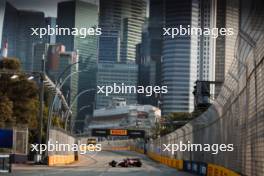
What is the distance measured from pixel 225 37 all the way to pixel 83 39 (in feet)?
41.8

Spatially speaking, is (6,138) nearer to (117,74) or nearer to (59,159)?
(117,74)

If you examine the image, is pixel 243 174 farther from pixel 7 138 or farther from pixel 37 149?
pixel 37 149

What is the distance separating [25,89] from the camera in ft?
223

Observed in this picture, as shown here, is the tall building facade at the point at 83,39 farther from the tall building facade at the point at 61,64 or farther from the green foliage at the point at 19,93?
the green foliage at the point at 19,93

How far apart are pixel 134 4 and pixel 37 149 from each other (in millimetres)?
37822

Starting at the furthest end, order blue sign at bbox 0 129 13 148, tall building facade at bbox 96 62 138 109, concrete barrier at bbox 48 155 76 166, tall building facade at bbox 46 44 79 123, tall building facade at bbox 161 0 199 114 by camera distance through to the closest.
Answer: concrete barrier at bbox 48 155 76 166 < tall building facade at bbox 96 62 138 109 < tall building facade at bbox 46 44 79 123 < blue sign at bbox 0 129 13 148 < tall building facade at bbox 161 0 199 114

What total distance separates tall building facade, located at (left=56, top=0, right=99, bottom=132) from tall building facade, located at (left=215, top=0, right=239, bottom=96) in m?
4.14

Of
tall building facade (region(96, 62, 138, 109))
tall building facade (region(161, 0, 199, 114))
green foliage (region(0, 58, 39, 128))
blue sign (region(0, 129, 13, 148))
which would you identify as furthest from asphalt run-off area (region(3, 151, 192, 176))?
green foliage (region(0, 58, 39, 128))

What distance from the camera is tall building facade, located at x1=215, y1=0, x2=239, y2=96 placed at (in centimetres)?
2080

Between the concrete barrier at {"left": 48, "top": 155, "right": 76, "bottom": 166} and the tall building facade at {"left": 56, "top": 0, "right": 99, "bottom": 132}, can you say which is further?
the concrete barrier at {"left": 48, "top": 155, "right": 76, "bottom": 166}

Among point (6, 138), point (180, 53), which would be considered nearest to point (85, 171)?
point (6, 138)

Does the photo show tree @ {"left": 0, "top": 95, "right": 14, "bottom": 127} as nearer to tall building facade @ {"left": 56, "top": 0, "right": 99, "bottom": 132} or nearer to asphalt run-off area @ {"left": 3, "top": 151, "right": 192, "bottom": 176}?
tall building facade @ {"left": 56, "top": 0, "right": 99, "bottom": 132}

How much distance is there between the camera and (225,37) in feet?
107

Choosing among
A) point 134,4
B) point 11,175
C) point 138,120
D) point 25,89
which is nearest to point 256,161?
point 134,4
